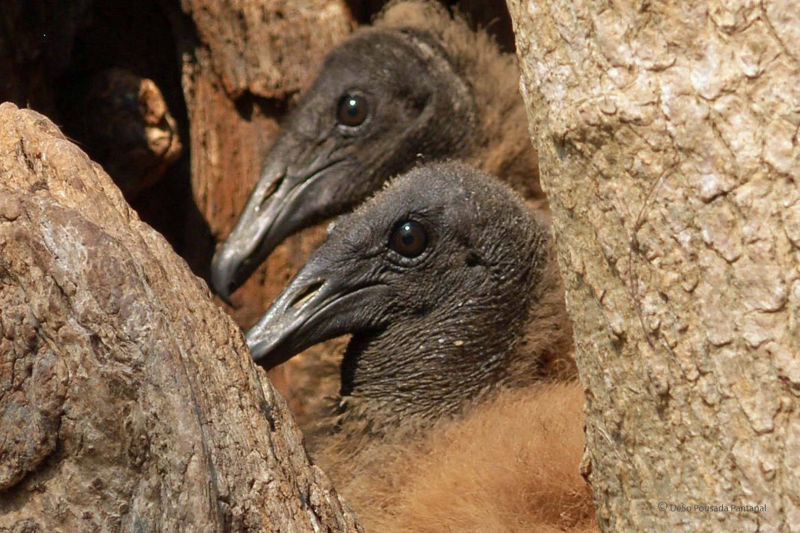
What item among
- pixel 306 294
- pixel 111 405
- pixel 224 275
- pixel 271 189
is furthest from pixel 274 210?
pixel 111 405

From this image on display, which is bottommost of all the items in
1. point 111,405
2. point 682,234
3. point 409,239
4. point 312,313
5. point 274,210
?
point 111,405

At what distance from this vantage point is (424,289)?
255cm

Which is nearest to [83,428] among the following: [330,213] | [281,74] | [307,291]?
[307,291]

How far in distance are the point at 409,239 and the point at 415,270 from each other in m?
0.07

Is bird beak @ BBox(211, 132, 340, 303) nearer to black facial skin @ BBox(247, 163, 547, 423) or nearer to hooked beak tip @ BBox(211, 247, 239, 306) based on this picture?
hooked beak tip @ BBox(211, 247, 239, 306)

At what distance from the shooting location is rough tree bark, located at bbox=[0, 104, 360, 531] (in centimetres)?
123

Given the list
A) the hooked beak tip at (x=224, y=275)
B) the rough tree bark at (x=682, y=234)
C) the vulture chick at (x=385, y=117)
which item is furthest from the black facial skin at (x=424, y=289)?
the rough tree bark at (x=682, y=234)

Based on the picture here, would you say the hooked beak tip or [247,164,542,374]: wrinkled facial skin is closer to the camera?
[247,164,542,374]: wrinkled facial skin

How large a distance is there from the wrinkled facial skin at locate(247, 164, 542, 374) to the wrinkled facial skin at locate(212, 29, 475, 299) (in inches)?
27.1

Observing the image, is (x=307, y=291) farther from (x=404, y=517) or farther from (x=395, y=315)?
(x=404, y=517)

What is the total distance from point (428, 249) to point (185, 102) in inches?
52.4

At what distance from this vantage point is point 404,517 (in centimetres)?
197

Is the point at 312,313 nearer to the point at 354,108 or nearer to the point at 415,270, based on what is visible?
the point at 415,270

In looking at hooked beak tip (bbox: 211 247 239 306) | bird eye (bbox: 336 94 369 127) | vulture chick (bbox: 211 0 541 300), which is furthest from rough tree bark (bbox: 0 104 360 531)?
bird eye (bbox: 336 94 369 127)
